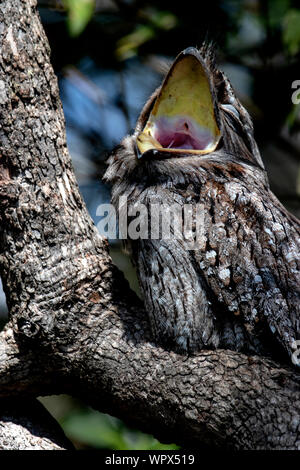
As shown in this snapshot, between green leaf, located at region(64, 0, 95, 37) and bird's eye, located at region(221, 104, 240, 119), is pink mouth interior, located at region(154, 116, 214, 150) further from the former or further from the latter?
green leaf, located at region(64, 0, 95, 37)

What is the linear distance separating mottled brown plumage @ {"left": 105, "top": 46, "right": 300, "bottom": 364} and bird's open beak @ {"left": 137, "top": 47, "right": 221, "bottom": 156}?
0.05 m

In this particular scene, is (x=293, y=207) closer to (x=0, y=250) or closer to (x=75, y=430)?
(x=75, y=430)

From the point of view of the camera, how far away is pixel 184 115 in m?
2.55

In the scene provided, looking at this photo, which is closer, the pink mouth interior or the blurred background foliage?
the pink mouth interior

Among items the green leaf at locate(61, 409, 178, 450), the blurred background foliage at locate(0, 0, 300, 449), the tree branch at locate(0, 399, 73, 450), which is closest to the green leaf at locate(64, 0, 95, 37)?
the blurred background foliage at locate(0, 0, 300, 449)

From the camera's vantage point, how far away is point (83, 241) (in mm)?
2344

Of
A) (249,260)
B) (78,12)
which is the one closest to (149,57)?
(78,12)

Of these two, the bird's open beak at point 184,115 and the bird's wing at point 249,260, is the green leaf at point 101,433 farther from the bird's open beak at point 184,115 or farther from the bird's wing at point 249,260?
the bird's open beak at point 184,115

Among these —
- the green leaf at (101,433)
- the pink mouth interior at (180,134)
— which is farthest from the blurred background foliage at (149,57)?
the pink mouth interior at (180,134)

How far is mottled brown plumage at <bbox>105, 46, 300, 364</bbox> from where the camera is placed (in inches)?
88.7

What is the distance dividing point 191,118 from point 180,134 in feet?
0.28

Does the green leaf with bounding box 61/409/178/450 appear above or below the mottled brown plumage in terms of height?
below

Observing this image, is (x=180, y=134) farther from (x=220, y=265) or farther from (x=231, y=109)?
(x=220, y=265)
